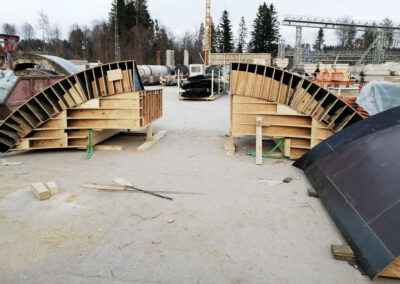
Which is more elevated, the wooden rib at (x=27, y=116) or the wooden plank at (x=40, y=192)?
the wooden rib at (x=27, y=116)

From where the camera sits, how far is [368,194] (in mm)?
3850

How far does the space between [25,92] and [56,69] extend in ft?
9.59

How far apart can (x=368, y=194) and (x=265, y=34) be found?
72.2 meters

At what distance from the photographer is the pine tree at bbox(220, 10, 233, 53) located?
240ft

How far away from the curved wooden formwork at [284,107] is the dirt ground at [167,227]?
2.95 feet

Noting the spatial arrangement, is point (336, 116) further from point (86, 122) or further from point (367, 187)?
point (86, 122)

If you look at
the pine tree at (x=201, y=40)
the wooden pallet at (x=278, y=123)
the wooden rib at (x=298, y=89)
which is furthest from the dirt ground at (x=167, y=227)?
the pine tree at (x=201, y=40)

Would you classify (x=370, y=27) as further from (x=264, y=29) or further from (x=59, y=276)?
(x=59, y=276)

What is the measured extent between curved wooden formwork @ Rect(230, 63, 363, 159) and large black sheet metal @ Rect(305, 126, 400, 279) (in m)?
2.03

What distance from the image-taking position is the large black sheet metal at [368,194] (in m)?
3.19

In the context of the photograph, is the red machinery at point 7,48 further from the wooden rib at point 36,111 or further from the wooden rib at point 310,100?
the wooden rib at point 310,100

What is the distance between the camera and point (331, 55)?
6294cm

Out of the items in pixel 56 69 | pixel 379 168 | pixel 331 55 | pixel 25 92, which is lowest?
pixel 379 168

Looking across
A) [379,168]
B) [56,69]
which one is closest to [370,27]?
[56,69]
